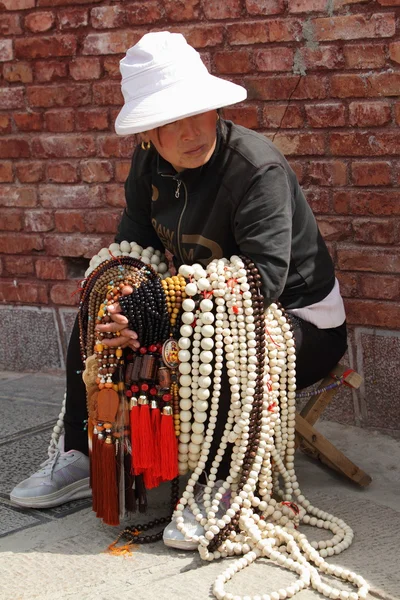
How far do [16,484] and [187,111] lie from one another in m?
1.54

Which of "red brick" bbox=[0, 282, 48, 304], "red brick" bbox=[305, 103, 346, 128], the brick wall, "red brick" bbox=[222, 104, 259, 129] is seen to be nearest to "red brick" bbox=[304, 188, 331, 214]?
the brick wall

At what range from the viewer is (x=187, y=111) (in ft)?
9.71

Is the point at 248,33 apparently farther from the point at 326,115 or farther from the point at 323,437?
the point at 323,437

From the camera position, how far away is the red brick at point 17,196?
4734 mm

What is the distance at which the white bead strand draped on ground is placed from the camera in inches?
115

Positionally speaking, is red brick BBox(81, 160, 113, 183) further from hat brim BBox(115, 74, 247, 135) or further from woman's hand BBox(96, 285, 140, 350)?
woman's hand BBox(96, 285, 140, 350)

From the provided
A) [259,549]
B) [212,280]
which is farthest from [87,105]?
[259,549]

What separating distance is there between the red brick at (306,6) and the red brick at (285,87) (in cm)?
26

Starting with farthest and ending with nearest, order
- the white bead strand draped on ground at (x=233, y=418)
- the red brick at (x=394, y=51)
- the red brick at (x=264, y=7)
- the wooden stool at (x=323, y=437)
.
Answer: the red brick at (x=264, y=7) < the red brick at (x=394, y=51) < the wooden stool at (x=323, y=437) < the white bead strand draped on ground at (x=233, y=418)

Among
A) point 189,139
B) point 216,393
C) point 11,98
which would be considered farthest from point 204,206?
point 11,98

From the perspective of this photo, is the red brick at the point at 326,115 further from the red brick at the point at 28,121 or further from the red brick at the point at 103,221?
the red brick at the point at 28,121

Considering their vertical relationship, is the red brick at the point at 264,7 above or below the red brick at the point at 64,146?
above

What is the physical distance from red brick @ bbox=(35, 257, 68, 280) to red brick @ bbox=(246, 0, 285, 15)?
1577 millimetres

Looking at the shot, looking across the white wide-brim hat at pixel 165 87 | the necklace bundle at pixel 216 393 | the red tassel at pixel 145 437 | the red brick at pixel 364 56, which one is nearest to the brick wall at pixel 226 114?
the red brick at pixel 364 56
